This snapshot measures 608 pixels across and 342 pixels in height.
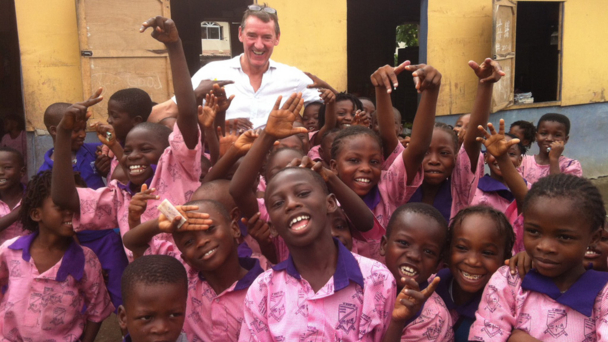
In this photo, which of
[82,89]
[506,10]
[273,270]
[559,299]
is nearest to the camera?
[559,299]

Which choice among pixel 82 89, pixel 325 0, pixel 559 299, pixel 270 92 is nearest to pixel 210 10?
pixel 325 0

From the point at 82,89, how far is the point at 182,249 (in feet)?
11.6

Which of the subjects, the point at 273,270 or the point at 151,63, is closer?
the point at 273,270

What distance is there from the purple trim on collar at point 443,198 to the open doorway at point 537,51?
27.0 feet

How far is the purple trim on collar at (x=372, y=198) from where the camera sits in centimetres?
277

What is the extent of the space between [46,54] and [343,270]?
424 cm

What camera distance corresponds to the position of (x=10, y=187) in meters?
3.30

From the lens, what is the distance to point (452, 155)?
2.87 m

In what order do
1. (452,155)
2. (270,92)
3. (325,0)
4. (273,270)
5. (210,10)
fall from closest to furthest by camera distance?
(273,270), (452,155), (270,92), (325,0), (210,10)

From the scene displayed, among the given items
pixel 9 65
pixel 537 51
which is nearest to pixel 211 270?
pixel 9 65

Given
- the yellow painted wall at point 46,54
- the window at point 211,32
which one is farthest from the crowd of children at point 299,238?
the window at point 211,32

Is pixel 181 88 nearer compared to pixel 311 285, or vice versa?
pixel 311 285

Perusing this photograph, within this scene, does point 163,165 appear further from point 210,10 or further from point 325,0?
point 210,10

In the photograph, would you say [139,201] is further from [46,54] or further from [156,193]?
[46,54]
